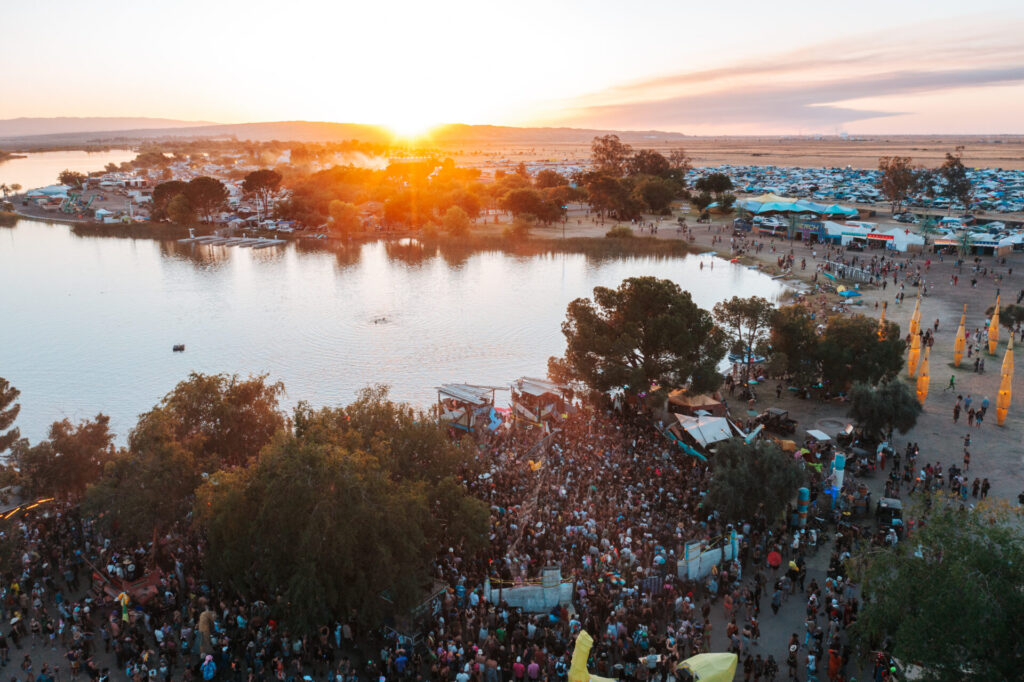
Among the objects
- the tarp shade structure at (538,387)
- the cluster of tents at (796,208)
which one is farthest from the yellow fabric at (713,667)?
the cluster of tents at (796,208)

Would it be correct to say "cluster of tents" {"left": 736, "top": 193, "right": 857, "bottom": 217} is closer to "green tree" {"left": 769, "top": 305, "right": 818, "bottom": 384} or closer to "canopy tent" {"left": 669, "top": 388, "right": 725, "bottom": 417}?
"green tree" {"left": 769, "top": 305, "right": 818, "bottom": 384}

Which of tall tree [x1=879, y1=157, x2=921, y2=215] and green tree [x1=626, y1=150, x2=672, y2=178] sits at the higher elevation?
green tree [x1=626, y1=150, x2=672, y2=178]

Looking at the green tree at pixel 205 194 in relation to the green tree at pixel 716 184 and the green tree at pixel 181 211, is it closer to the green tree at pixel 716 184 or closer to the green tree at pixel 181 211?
the green tree at pixel 181 211

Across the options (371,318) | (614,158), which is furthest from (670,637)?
(614,158)

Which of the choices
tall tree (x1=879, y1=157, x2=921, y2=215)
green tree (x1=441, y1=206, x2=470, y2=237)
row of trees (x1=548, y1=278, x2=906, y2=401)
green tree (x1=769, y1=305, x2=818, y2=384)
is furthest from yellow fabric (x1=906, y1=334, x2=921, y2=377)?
tall tree (x1=879, y1=157, x2=921, y2=215)

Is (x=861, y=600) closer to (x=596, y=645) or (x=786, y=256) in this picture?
(x=596, y=645)

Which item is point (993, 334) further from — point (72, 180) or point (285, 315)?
point (72, 180)
